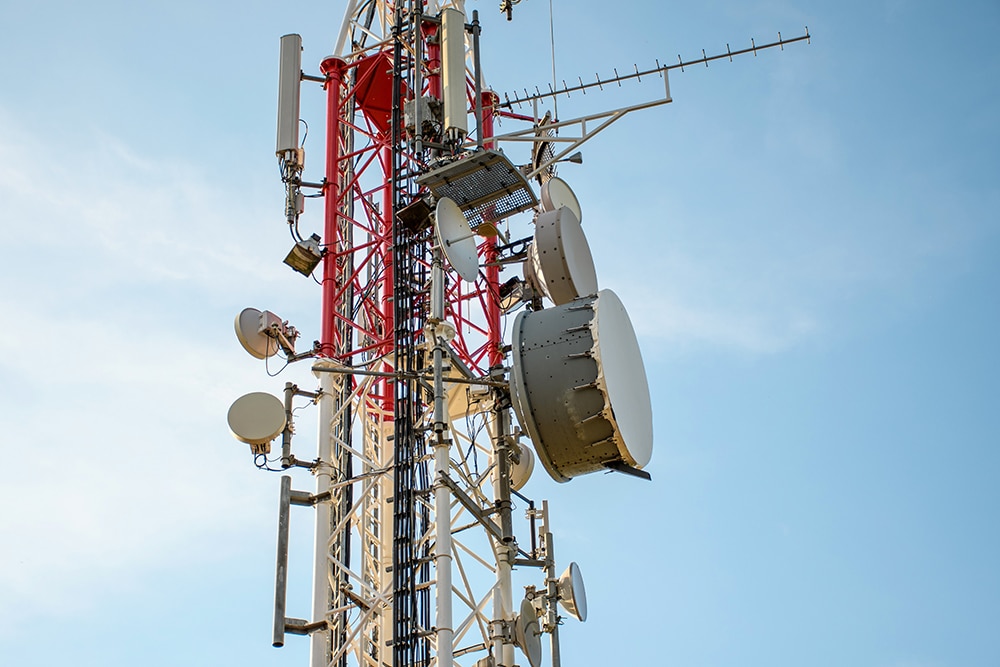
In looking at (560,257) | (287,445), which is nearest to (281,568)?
(287,445)

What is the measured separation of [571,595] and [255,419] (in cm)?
441

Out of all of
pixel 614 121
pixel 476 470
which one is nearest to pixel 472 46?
pixel 614 121

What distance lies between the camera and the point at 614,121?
19016 mm

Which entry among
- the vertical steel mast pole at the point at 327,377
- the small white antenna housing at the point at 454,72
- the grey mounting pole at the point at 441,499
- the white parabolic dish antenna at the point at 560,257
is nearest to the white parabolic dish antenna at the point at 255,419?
the vertical steel mast pole at the point at 327,377

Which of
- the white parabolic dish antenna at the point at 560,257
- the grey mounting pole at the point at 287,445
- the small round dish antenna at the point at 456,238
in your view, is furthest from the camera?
the grey mounting pole at the point at 287,445

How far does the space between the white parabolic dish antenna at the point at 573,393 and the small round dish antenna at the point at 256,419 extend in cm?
342

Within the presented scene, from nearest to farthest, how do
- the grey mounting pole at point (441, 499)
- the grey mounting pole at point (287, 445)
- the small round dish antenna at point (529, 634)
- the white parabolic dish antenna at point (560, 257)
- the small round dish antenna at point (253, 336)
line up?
the grey mounting pole at point (441, 499)
the small round dish antenna at point (529, 634)
the white parabolic dish antenna at point (560, 257)
the grey mounting pole at point (287, 445)
the small round dish antenna at point (253, 336)

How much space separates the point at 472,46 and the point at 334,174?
264 cm

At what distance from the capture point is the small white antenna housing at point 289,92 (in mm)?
19484

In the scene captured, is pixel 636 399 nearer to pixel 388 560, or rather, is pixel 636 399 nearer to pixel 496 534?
pixel 496 534

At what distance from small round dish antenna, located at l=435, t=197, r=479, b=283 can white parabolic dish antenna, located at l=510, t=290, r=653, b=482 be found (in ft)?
4.94

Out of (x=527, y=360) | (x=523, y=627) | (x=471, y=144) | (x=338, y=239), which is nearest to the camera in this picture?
(x=527, y=360)

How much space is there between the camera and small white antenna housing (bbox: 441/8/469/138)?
58.7 feet

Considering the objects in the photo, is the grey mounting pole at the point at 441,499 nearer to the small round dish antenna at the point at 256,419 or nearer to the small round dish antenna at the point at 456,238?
the small round dish antenna at the point at 456,238
